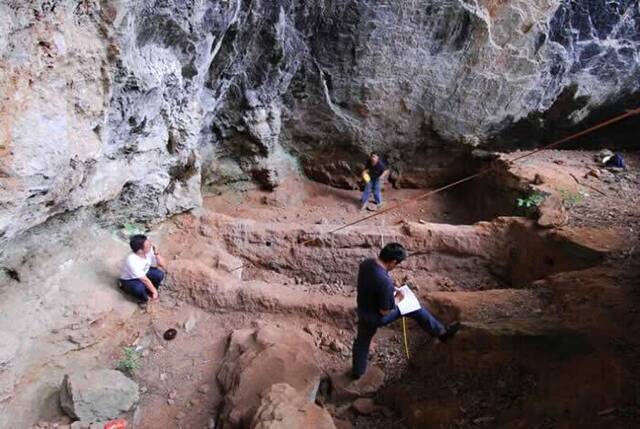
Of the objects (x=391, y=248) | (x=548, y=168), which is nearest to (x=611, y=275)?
(x=391, y=248)

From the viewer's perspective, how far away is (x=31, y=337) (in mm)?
4297

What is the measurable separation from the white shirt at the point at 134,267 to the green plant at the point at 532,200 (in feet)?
16.1

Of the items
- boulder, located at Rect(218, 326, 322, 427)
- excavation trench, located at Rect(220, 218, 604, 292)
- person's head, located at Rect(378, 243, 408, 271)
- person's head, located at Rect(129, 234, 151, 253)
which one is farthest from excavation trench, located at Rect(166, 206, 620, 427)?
person's head, located at Rect(378, 243, 408, 271)

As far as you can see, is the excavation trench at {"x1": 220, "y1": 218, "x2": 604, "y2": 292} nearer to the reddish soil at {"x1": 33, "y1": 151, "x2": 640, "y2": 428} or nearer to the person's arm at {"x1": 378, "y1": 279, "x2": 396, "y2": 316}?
the reddish soil at {"x1": 33, "y1": 151, "x2": 640, "y2": 428}

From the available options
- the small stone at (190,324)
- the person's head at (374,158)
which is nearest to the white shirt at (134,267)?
the small stone at (190,324)

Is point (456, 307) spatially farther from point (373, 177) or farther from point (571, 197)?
point (373, 177)

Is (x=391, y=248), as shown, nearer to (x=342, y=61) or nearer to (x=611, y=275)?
(x=611, y=275)

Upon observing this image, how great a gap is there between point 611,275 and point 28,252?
556cm

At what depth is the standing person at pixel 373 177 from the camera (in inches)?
321

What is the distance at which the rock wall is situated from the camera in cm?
358

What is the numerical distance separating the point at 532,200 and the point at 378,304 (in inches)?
144

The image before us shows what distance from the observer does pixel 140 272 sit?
4.91m

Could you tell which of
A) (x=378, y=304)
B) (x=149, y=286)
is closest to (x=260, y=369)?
(x=378, y=304)

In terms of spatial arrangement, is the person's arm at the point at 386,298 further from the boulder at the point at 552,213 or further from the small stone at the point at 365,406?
the boulder at the point at 552,213
